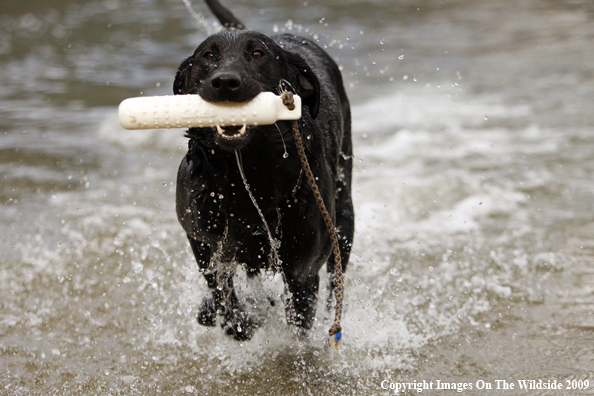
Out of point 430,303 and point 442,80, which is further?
point 442,80

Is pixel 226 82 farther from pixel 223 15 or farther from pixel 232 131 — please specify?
pixel 223 15

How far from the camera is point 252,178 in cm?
255

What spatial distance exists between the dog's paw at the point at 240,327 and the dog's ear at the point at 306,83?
122 cm

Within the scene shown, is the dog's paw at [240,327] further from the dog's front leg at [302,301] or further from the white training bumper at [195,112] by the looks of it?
the white training bumper at [195,112]

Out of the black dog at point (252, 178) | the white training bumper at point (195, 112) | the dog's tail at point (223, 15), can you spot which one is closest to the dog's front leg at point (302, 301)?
the black dog at point (252, 178)

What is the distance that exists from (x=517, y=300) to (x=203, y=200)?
2.22 m

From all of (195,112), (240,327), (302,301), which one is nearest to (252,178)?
(195,112)

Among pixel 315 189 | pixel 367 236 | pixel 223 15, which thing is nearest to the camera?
pixel 315 189

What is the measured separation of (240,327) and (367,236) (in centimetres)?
168

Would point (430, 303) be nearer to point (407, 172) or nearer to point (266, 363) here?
point (266, 363)

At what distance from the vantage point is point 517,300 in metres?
3.73

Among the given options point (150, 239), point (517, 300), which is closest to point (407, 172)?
point (517, 300)

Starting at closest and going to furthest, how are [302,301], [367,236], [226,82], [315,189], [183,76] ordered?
[226,82] < [315,189] < [183,76] < [302,301] < [367,236]

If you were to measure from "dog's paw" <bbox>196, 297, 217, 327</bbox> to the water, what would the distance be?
0.15 m
